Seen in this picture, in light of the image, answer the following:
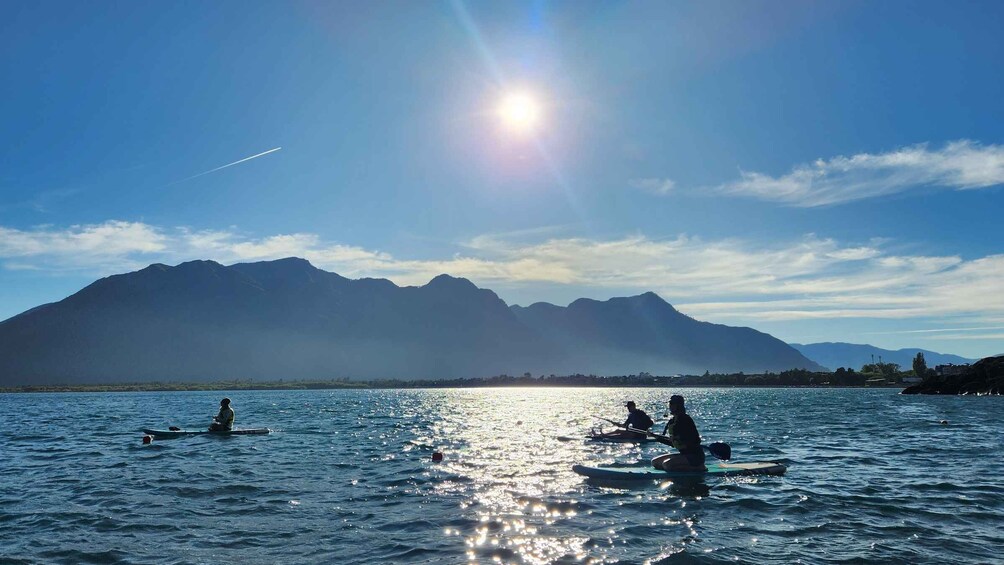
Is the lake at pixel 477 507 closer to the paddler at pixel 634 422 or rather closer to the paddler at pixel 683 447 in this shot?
the paddler at pixel 683 447

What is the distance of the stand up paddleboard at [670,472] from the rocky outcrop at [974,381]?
12309 cm

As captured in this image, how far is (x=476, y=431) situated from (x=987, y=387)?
11999cm

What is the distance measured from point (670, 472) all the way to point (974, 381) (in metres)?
136

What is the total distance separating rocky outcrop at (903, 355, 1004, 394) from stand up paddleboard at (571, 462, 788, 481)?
12309cm

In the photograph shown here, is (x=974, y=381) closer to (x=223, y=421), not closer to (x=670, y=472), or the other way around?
(x=670, y=472)

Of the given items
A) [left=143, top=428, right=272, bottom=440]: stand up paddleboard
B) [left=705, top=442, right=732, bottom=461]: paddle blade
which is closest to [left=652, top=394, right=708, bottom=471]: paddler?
[left=705, top=442, right=732, bottom=461]: paddle blade

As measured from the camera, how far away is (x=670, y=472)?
23203mm

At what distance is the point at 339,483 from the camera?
2269 cm

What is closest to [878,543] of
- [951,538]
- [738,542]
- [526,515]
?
[951,538]

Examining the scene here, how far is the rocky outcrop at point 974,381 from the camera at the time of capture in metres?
118

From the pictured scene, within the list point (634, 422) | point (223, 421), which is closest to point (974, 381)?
point (634, 422)

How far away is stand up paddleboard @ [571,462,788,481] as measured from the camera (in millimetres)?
22922

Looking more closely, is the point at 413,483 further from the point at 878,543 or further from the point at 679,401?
the point at 878,543

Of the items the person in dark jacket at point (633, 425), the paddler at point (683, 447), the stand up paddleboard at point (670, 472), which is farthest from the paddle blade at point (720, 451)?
the person in dark jacket at point (633, 425)
